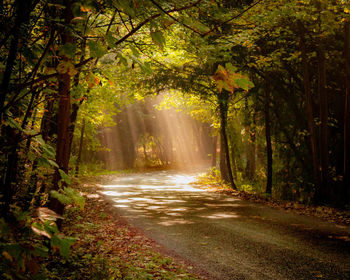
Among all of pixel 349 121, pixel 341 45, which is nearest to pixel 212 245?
pixel 349 121

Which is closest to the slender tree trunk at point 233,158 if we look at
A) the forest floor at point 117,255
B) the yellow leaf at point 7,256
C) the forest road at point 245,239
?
the forest road at point 245,239

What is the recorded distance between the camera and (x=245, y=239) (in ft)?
23.9

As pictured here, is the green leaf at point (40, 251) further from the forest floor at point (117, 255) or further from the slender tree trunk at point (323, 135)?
the slender tree trunk at point (323, 135)

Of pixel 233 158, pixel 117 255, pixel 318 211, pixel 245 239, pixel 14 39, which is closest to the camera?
pixel 14 39

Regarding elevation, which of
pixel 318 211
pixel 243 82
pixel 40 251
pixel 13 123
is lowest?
pixel 318 211

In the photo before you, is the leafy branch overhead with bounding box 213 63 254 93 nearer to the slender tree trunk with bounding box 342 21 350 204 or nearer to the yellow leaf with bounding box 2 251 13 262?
the yellow leaf with bounding box 2 251 13 262

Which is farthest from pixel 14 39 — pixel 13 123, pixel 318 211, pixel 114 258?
pixel 318 211

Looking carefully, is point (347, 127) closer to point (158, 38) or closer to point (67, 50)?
point (158, 38)

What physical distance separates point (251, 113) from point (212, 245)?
11.7m

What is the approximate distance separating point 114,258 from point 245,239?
3357 mm

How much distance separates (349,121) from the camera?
11.2m

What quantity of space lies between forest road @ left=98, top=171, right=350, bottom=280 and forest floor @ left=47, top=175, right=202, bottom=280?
1.34 ft

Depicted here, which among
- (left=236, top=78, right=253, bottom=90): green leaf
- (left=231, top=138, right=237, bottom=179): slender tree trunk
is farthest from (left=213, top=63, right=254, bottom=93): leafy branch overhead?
(left=231, top=138, right=237, bottom=179): slender tree trunk

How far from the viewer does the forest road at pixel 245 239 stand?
544 cm
